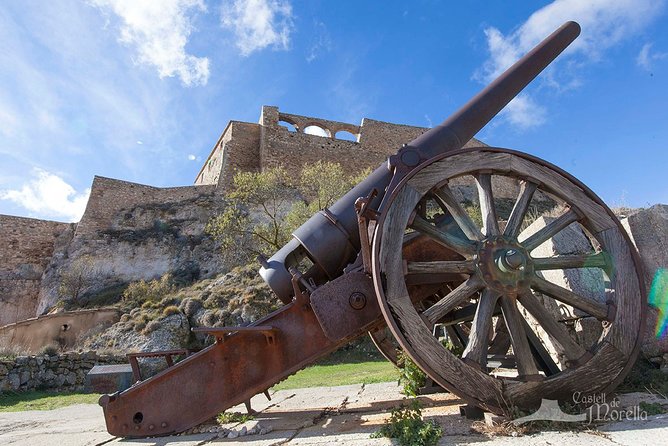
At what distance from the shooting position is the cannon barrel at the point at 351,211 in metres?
3.07

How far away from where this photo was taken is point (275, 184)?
22.5 metres

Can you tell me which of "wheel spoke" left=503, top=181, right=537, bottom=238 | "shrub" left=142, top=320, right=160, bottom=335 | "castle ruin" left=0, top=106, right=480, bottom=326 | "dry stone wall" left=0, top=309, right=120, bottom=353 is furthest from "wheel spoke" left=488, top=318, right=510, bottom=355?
"castle ruin" left=0, top=106, right=480, bottom=326

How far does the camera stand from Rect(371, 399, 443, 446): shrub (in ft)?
6.75

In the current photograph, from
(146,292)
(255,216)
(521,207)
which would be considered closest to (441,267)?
(521,207)

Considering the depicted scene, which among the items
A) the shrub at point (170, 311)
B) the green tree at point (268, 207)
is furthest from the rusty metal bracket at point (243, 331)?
the green tree at point (268, 207)

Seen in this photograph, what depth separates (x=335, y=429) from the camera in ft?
8.82

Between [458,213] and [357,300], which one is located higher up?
[458,213]

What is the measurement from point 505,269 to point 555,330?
0.49m

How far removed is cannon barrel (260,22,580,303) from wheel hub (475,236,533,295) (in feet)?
2.89

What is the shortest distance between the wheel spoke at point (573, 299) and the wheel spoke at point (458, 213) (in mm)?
451

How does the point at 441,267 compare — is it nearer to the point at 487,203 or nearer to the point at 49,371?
the point at 487,203

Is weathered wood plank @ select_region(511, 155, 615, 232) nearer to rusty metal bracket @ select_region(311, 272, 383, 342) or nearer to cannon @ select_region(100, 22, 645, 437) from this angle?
cannon @ select_region(100, 22, 645, 437)

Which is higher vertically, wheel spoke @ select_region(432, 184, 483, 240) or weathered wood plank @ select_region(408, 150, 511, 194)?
weathered wood plank @ select_region(408, 150, 511, 194)

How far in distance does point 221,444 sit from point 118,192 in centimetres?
2443
